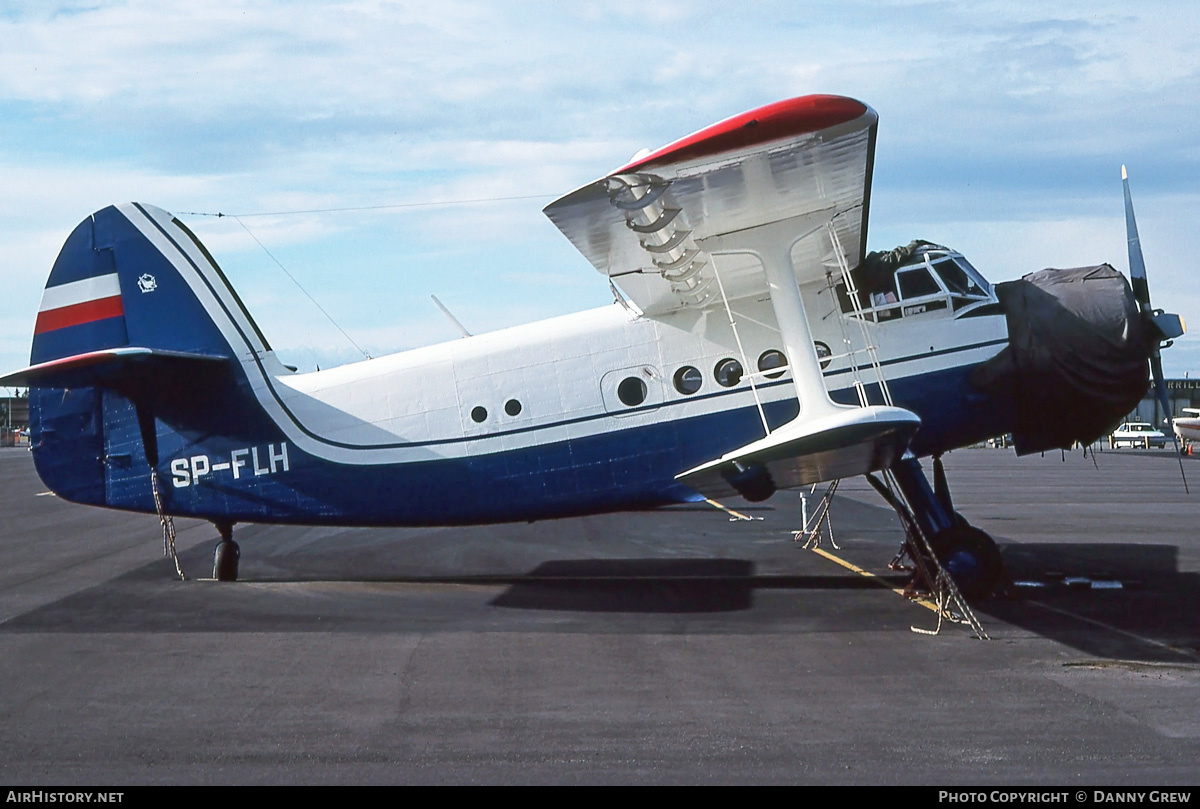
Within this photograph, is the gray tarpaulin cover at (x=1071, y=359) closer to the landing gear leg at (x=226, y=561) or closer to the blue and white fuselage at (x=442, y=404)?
the blue and white fuselage at (x=442, y=404)

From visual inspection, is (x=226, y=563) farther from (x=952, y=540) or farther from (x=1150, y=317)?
(x=1150, y=317)

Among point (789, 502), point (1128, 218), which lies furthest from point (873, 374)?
point (789, 502)

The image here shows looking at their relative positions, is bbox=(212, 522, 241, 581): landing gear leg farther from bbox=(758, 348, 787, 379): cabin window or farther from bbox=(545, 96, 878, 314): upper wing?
bbox=(758, 348, 787, 379): cabin window

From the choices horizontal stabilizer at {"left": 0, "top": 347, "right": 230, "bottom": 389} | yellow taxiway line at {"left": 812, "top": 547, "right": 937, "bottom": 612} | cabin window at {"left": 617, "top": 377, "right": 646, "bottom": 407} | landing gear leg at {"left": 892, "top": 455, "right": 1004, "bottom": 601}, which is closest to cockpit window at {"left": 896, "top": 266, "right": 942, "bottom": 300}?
landing gear leg at {"left": 892, "top": 455, "right": 1004, "bottom": 601}

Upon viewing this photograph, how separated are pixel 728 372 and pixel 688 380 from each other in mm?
463

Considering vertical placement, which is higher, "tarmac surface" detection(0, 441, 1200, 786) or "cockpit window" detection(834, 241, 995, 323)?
"cockpit window" detection(834, 241, 995, 323)

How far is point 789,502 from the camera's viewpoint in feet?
Answer: 89.4

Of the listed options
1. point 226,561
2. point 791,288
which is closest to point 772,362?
point 791,288

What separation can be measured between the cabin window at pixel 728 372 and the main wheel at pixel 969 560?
2.79 metres

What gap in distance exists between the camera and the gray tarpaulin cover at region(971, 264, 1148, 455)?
11312 millimetres

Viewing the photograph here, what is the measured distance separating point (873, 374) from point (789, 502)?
Result: 52.0 ft

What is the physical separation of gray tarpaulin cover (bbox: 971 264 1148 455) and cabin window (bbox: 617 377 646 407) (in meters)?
3.67

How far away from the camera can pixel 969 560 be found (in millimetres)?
11484
